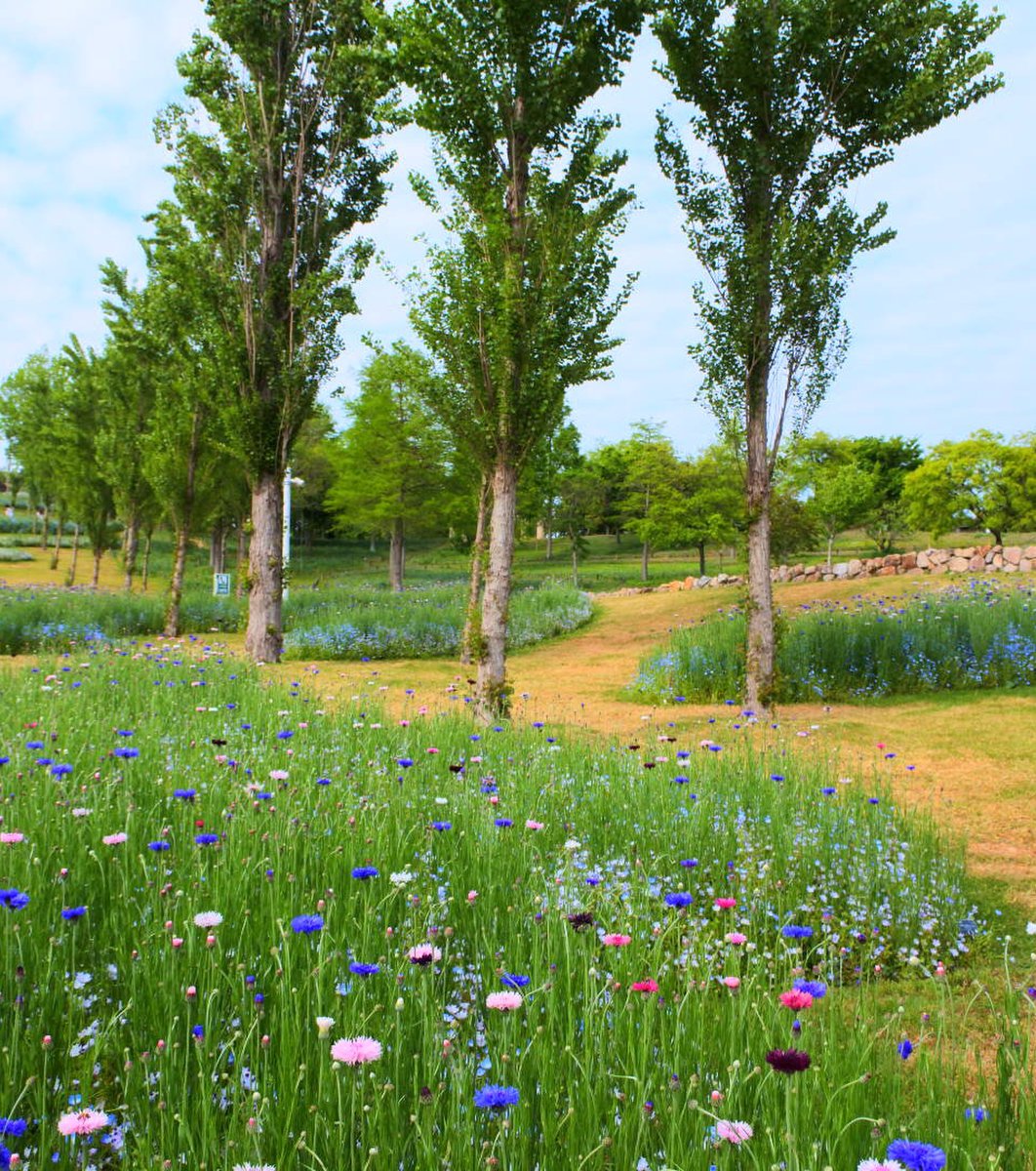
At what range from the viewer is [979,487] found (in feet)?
117

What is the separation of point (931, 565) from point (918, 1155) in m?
28.0

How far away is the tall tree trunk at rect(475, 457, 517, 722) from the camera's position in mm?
9719

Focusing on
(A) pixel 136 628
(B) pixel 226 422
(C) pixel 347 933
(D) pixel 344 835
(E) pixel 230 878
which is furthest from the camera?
(A) pixel 136 628

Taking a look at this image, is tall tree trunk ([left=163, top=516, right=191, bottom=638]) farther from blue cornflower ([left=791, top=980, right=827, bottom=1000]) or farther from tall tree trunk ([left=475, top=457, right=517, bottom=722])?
blue cornflower ([left=791, top=980, right=827, bottom=1000])

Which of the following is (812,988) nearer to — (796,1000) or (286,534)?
(796,1000)

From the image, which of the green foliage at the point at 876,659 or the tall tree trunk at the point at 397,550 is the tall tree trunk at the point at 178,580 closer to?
the green foliage at the point at 876,659

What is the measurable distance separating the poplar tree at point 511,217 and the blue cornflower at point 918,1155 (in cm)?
795

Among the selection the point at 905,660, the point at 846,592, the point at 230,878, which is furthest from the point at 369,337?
the point at 230,878

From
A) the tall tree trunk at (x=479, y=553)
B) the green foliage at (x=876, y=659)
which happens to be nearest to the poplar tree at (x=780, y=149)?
the green foliage at (x=876, y=659)

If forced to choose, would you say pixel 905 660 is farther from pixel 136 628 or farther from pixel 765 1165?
pixel 136 628

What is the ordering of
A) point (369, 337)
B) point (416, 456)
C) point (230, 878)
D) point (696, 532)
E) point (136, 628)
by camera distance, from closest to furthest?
point (230, 878) → point (369, 337) → point (136, 628) → point (416, 456) → point (696, 532)

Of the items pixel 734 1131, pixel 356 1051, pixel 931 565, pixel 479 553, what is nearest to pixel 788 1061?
pixel 734 1131

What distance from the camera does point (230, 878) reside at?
2.83 metres

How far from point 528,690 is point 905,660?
6.03 metres
